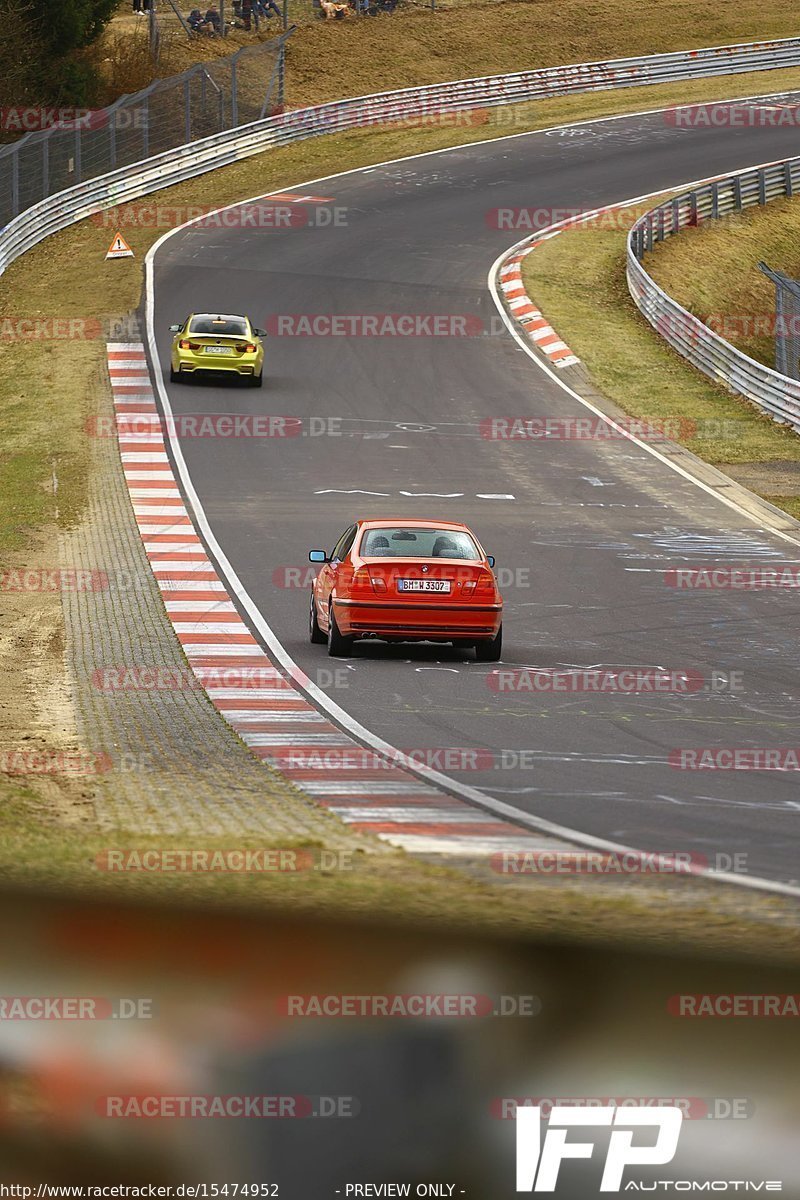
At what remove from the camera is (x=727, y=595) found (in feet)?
66.9

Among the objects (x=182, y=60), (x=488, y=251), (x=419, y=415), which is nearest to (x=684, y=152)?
(x=488, y=251)

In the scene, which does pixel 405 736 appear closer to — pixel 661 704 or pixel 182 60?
pixel 661 704

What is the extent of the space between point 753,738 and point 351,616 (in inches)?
187

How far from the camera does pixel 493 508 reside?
1030 inches

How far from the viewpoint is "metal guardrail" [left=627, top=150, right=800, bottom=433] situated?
114ft

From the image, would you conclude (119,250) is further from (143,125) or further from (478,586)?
(478,586)

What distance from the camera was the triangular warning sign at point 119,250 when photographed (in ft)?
151

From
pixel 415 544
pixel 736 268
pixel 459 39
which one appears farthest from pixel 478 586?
pixel 459 39

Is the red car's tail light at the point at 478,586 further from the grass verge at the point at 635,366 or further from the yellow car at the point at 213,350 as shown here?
the yellow car at the point at 213,350

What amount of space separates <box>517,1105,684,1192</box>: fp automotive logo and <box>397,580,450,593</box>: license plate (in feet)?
39.7

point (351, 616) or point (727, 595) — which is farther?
point (727, 595)

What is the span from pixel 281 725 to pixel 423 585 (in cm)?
337

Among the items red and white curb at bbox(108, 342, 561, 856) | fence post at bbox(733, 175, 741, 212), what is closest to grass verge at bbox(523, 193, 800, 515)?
fence post at bbox(733, 175, 741, 212)

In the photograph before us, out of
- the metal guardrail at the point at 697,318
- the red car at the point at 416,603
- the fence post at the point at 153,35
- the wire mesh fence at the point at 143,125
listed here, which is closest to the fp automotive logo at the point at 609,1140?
the red car at the point at 416,603
